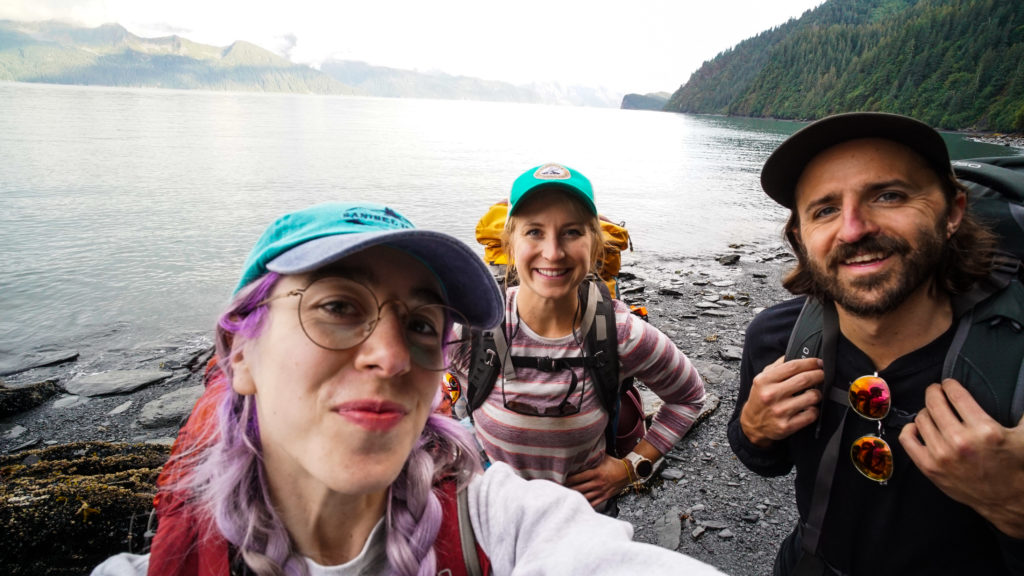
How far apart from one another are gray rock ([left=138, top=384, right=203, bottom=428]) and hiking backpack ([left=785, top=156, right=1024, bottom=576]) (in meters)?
7.43

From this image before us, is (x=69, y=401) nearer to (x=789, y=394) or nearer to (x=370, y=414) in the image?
(x=370, y=414)

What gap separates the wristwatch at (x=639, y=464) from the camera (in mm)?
2963

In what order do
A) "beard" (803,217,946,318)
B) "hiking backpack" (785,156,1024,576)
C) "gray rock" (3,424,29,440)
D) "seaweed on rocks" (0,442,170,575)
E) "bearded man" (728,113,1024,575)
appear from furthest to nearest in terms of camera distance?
"gray rock" (3,424,29,440) < "seaweed on rocks" (0,442,170,575) < "beard" (803,217,946,318) < "bearded man" (728,113,1024,575) < "hiking backpack" (785,156,1024,576)

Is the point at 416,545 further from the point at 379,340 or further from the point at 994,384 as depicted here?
the point at 994,384

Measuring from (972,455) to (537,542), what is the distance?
153cm

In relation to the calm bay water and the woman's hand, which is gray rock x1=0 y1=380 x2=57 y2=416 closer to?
the calm bay water

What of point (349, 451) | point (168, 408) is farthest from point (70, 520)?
point (168, 408)

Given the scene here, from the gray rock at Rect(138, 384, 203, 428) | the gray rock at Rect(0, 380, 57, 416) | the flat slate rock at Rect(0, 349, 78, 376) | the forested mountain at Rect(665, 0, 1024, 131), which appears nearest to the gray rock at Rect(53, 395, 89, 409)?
the gray rock at Rect(0, 380, 57, 416)

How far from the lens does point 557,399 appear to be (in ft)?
8.79

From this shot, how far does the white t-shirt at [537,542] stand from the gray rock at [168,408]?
20.8 feet

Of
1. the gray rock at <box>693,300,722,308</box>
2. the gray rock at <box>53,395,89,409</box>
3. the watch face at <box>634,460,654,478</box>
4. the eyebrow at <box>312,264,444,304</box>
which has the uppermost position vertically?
the eyebrow at <box>312,264,444,304</box>

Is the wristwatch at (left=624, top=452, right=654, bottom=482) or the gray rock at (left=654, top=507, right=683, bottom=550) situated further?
the gray rock at (left=654, top=507, right=683, bottom=550)

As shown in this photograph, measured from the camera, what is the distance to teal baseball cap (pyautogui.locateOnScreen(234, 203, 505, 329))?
50.6 inches

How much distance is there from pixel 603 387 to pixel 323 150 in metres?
40.7
